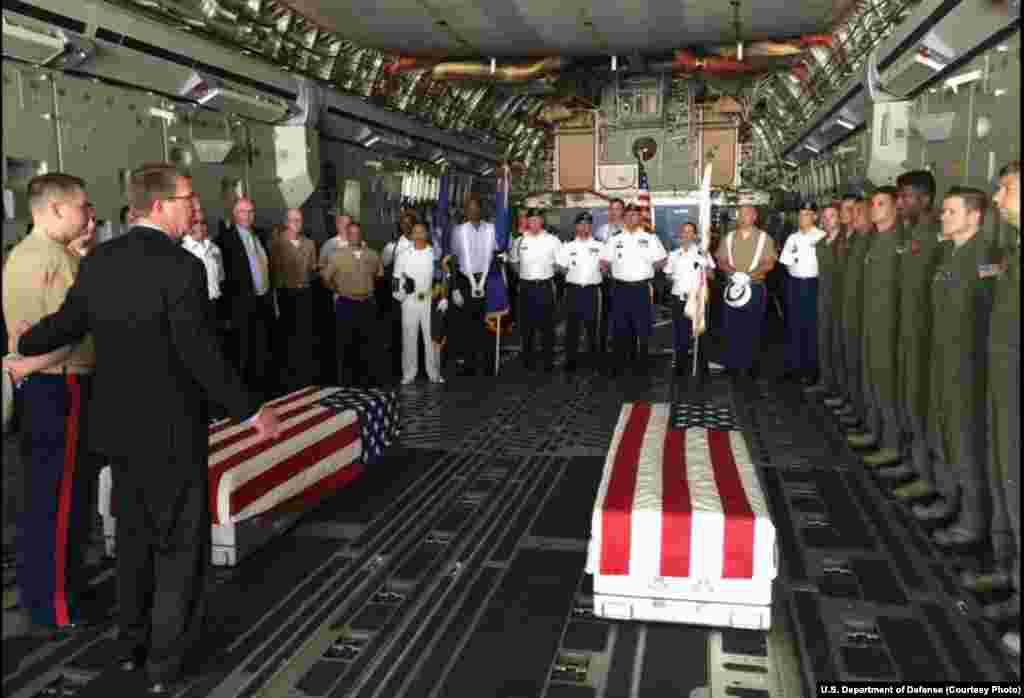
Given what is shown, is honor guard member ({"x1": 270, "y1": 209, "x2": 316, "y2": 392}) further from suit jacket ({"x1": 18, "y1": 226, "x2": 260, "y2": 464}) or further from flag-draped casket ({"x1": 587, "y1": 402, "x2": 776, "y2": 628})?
flag-draped casket ({"x1": 587, "y1": 402, "x2": 776, "y2": 628})

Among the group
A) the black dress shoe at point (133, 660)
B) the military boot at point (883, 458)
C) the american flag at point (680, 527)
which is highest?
the american flag at point (680, 527)

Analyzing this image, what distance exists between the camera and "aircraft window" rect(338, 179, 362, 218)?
943cm

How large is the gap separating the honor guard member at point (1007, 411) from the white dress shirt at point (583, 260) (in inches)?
218

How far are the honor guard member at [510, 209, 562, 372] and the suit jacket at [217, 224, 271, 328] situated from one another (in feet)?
10.4

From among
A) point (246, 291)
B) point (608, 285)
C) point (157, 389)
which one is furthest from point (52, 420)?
point (608, 285)

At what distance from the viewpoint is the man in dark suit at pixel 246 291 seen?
6.59 metres

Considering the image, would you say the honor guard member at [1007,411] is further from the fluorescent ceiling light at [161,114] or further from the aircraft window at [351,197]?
the aircraft window at [351,197]

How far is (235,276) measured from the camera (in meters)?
6.59

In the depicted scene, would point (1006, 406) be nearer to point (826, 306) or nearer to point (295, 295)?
point (826, 306)

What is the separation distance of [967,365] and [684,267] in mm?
4830

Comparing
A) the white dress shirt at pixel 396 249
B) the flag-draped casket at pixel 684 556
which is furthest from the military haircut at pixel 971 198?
the white dress shirt at pixel 396 249

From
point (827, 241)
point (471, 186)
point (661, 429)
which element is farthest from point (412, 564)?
point (471, 186)

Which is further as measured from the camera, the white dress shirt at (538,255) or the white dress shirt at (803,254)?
the white dress shirt at (538,255)

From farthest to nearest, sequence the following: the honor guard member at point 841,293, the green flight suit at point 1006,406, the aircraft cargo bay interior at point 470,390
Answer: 1. the honor guard member at point 841,293
2. the green flight suit at point 1006,406
3. the aircraft cargo bay interior at point 470,390
